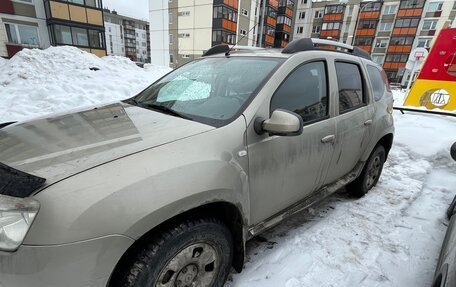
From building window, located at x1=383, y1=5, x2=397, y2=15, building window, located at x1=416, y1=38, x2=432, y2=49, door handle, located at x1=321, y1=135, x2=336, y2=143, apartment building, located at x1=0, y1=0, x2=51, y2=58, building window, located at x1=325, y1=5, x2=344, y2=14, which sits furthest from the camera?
building window, located at x1=325, y1=5, x2=344, y2=14

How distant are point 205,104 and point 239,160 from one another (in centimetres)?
60

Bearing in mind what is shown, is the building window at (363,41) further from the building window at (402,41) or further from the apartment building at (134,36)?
the apartment building at (134,36)

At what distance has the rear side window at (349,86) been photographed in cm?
265

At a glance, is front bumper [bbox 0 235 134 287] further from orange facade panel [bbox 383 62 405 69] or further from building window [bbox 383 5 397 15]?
building window [bbox 383 5 397 15]

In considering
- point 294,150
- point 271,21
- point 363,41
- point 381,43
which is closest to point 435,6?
point 381,43

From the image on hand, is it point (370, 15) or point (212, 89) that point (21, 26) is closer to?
point (212, 89)

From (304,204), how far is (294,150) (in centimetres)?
69

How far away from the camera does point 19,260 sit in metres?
1.06

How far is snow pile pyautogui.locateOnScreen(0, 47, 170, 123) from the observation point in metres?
6.14

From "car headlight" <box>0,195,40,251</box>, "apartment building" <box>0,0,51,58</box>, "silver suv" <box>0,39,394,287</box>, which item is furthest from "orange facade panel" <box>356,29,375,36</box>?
"car headlight" <box>0,195,40,251</box>

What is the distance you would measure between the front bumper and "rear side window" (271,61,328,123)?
139 cm

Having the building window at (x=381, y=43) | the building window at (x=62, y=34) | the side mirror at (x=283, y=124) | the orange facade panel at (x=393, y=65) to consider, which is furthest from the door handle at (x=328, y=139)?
the building window at (x=381, y=43)

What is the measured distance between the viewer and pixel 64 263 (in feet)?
3.66

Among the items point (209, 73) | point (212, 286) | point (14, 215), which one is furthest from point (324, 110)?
point (14, 215)
